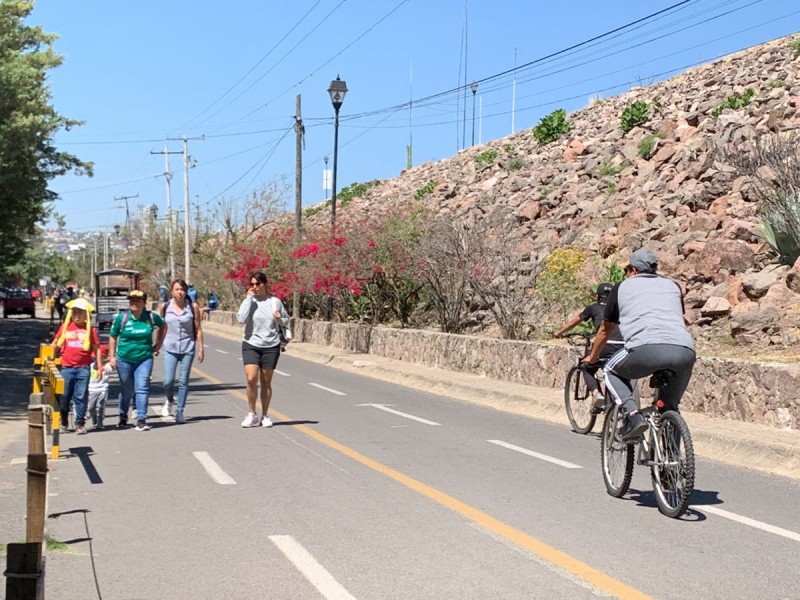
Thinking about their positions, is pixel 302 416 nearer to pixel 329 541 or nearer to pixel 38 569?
pixel 329 541

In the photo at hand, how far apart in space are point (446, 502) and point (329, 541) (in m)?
1.65

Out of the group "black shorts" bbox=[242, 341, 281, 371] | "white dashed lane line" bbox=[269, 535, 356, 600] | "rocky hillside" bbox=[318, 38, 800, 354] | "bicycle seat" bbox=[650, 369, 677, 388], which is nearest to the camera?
"white dashed lane line" bbox=[269, 535, 356, 600]

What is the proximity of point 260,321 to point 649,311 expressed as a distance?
6652mm

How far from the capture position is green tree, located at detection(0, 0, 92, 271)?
2331cm

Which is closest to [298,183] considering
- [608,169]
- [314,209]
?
[608,169]

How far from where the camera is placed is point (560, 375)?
18484mm

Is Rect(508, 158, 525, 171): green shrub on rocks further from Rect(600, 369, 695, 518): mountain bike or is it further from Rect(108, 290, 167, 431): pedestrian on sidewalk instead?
Rect(600, 369, 695, 518): mountain bike

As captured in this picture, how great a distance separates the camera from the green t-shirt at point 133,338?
532 inches

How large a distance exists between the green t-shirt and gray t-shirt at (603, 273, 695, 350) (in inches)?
274

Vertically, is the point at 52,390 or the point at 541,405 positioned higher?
the point at 52,390

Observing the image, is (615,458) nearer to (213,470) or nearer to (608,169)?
(213,470)

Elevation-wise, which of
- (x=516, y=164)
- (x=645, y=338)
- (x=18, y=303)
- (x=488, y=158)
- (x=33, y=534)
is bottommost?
(x=18, y=303)

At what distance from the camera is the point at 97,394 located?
1352cm

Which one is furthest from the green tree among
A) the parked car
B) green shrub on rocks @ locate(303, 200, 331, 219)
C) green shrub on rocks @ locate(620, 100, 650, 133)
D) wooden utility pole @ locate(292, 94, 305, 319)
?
green shrub on rocks @ locate(303, 200, 331, 219)
